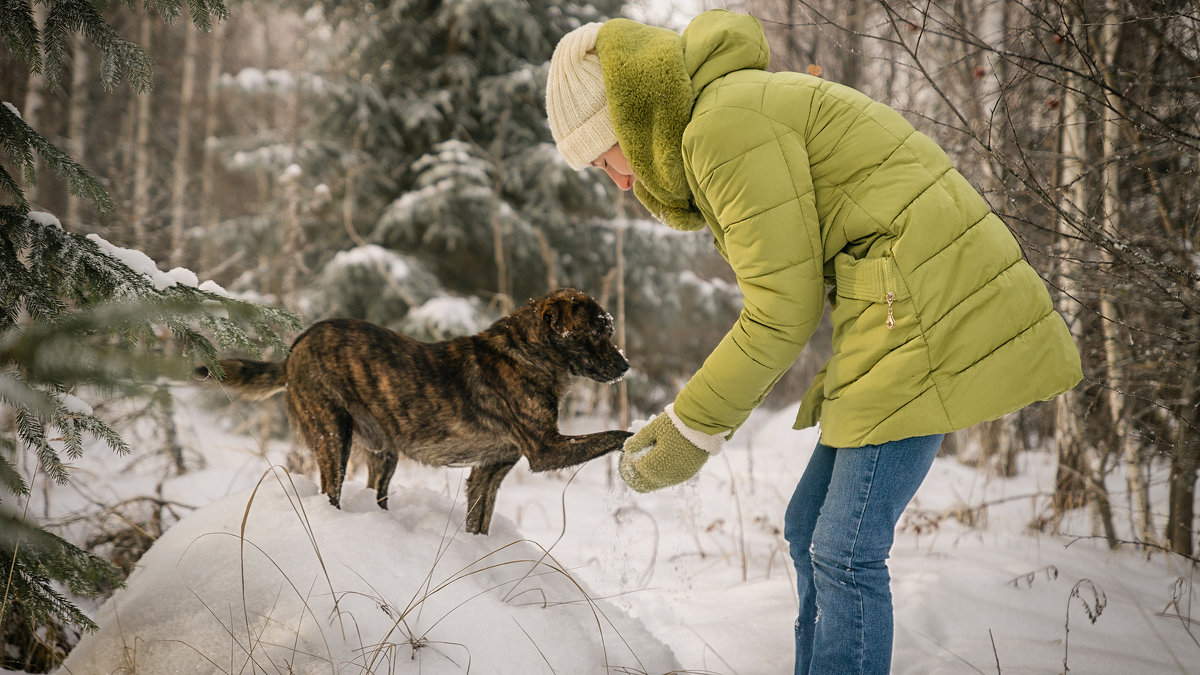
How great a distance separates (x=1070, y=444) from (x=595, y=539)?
10.3ft

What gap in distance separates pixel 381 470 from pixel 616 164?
1518 mm

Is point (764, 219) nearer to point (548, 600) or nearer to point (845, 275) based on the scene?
point (845, 275)

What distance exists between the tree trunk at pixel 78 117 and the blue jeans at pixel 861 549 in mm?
10519

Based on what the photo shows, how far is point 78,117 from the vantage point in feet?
32.2

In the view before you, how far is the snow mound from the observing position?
6.18ft

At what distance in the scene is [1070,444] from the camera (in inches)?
169

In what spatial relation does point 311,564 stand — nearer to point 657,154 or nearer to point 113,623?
point 113,623

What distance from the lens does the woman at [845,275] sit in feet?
5.40

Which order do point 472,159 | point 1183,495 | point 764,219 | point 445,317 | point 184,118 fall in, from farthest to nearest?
point 184,118
point 472,159
point 445,317
point 1183,495
point 764,219

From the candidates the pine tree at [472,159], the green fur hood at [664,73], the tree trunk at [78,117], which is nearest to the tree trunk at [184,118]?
the tree trunk at [78,117]

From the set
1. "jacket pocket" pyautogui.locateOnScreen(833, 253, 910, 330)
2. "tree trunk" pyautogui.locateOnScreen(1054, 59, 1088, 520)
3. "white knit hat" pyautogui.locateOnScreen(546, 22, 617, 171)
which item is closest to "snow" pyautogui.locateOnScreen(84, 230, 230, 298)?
"white knit hat" pyautogui.locateOnScreen(546, 22, 617, 171)

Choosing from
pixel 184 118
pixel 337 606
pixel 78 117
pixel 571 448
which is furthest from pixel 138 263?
pixel 184 118

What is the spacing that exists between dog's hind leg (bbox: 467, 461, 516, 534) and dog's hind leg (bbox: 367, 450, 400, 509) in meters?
0.33

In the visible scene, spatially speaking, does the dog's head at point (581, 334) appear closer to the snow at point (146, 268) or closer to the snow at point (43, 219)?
the snow at point (146, 268)
